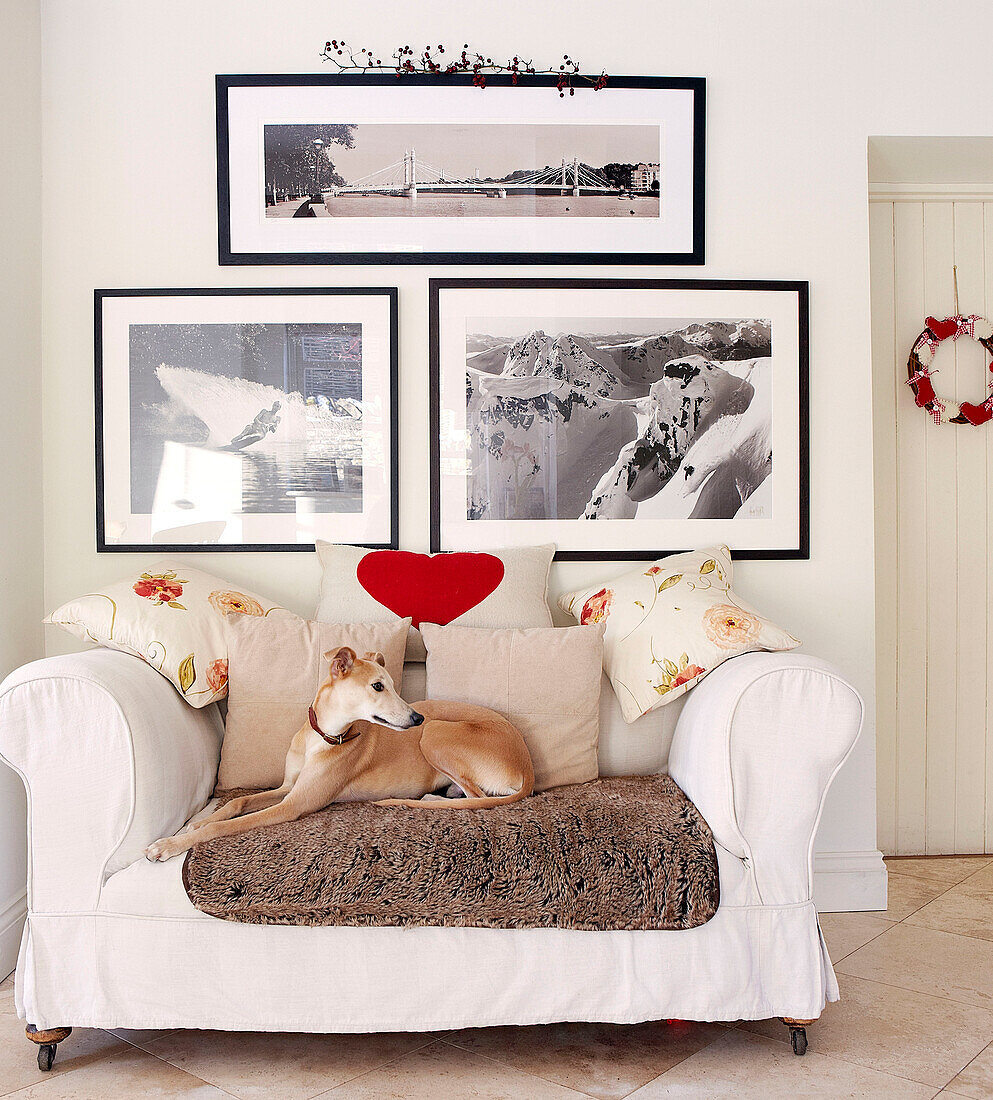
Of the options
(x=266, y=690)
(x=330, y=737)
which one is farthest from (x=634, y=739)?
(x=266, y=690)

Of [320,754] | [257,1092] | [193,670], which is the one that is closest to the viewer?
[257,1092]

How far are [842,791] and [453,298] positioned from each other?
1.80 metres

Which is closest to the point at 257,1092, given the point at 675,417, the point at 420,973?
the point at 420,973

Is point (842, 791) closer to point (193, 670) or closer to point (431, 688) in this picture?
point (431, 688)

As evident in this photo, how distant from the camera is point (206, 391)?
8.56ft

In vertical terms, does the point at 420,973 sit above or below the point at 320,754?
below

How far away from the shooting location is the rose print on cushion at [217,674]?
6.86 feet

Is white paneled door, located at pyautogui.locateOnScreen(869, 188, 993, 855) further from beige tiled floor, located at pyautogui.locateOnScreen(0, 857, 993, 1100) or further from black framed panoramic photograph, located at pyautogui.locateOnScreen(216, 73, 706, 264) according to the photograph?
beige tiled floor, located at pyautogui.locateOnScreen(0, 857, 993, 1100)

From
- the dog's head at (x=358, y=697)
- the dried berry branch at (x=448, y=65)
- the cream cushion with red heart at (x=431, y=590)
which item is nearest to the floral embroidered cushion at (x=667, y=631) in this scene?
the cream cushion with red heart at (x=431, y=590)

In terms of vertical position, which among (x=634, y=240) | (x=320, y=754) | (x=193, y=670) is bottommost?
(x=320, y=754)

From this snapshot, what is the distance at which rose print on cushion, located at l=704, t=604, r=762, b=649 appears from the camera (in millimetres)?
2070

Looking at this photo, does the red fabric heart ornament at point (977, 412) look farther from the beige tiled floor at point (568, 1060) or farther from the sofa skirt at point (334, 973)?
the sofa skirt at point (334, 973)

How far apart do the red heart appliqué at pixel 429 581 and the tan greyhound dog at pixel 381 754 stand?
0.39m

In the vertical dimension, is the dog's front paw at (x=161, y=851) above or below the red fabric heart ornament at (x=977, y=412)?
below
